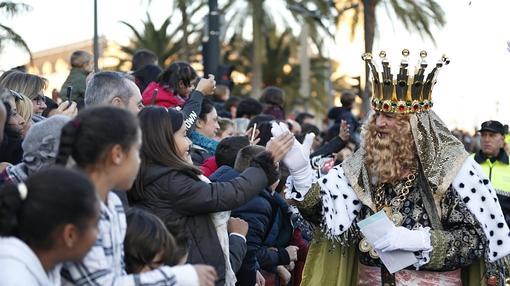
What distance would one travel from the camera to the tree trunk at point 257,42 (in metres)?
25.5

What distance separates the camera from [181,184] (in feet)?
15.5

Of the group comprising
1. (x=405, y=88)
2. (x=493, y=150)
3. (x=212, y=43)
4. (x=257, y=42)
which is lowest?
(x=257, y=42)

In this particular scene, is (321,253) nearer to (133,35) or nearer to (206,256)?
(206,256)

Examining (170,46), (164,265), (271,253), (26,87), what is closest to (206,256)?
(164,265)

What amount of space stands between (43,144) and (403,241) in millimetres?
2127

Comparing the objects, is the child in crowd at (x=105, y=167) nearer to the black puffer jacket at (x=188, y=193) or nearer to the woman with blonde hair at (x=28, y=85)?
the black puffer jacket at (x=188, y=193)

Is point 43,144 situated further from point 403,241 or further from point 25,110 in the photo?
point 403,241

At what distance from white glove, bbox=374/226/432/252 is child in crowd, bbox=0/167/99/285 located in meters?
2.35

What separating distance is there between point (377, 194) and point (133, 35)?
2319 cm

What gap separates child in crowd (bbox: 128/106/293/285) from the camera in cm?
475

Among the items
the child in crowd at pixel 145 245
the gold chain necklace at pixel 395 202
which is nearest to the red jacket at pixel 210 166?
the gold chain necklace at pixel 395 202

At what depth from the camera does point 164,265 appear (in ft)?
13.5

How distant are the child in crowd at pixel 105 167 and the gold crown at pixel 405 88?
2331mm

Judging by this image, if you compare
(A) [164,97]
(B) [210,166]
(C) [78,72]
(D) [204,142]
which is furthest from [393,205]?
(C) [78,72]
